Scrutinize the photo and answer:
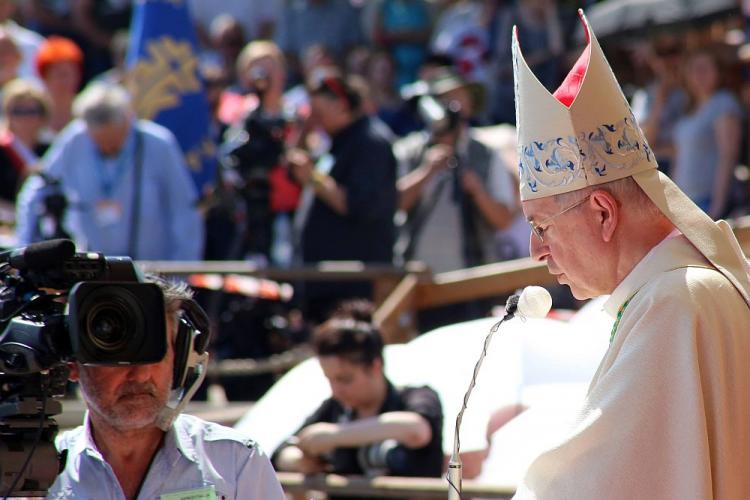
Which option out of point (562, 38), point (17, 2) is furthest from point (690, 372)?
point (17, 2)

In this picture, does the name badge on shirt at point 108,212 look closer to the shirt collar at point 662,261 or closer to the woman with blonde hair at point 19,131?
the woman with blonde hair at point 19,131

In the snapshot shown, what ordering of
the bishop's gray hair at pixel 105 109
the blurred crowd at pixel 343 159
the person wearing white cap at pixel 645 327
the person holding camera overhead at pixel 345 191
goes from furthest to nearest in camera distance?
the bishop's gray hair at pixel 105 109 → the blurred crowd at pixel 343 159 → the person holding camera overhead at pixel 345 191 → the person wearing white cap at pixel 645 327

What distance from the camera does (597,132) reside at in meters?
3.53

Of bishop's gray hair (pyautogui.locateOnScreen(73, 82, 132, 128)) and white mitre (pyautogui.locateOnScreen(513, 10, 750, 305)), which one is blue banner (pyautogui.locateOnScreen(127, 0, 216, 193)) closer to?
bishop's gray hair (pyautogui.locateOnScreen(73, 82, 132, 128))

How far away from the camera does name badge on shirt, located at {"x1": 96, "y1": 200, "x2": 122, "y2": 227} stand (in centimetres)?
897

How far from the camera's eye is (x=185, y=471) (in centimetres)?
385

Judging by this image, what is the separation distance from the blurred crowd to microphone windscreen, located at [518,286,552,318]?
4866mm

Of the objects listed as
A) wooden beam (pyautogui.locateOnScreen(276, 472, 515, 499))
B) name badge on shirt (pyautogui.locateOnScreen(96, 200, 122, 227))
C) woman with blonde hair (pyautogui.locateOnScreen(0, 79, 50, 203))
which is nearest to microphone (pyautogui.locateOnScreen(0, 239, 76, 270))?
wooden beam (pyautogui.locateOnScreen(276, 472, 515, 499))

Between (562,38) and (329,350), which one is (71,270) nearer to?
(329,350)

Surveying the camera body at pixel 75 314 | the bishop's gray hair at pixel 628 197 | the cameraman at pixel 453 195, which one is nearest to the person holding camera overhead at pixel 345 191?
the cameraman at pixel 453 195

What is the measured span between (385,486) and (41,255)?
8.23 ft

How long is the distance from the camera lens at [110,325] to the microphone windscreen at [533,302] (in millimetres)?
895

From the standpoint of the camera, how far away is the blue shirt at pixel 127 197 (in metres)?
8.98

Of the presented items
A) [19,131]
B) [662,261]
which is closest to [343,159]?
[19,131]
